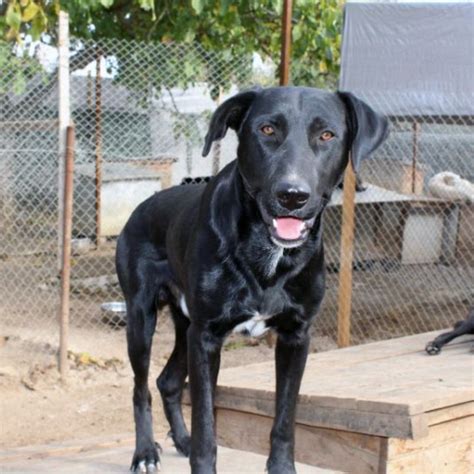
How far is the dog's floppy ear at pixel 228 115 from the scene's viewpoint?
3164mm

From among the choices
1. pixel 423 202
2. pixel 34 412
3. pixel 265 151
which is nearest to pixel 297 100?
pixel 265 151

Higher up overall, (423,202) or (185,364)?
(185,364)

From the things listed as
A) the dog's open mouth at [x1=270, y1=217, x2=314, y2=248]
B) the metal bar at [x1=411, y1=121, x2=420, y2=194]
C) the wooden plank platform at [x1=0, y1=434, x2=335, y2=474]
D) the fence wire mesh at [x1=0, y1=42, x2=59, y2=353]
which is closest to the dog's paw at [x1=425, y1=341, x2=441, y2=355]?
the wooden plank platform at [x1=0, y1=434, x2=335, y2=474]

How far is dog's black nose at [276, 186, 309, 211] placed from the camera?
2.86 metres

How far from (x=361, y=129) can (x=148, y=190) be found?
6.62 meters

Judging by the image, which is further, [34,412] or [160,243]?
[34,412]

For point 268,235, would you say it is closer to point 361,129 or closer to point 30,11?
point 361,129

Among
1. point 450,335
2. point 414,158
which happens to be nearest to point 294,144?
point 450,335

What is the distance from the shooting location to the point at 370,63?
7055mm

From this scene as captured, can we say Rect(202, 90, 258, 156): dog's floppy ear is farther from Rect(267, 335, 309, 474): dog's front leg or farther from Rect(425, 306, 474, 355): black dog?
Rect(425, 306, 474, 355): black dog

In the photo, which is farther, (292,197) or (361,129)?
(361,129)

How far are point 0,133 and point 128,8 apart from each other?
2620mm

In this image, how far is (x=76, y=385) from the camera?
6.75 m

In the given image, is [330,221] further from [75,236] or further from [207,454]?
[207,454]
